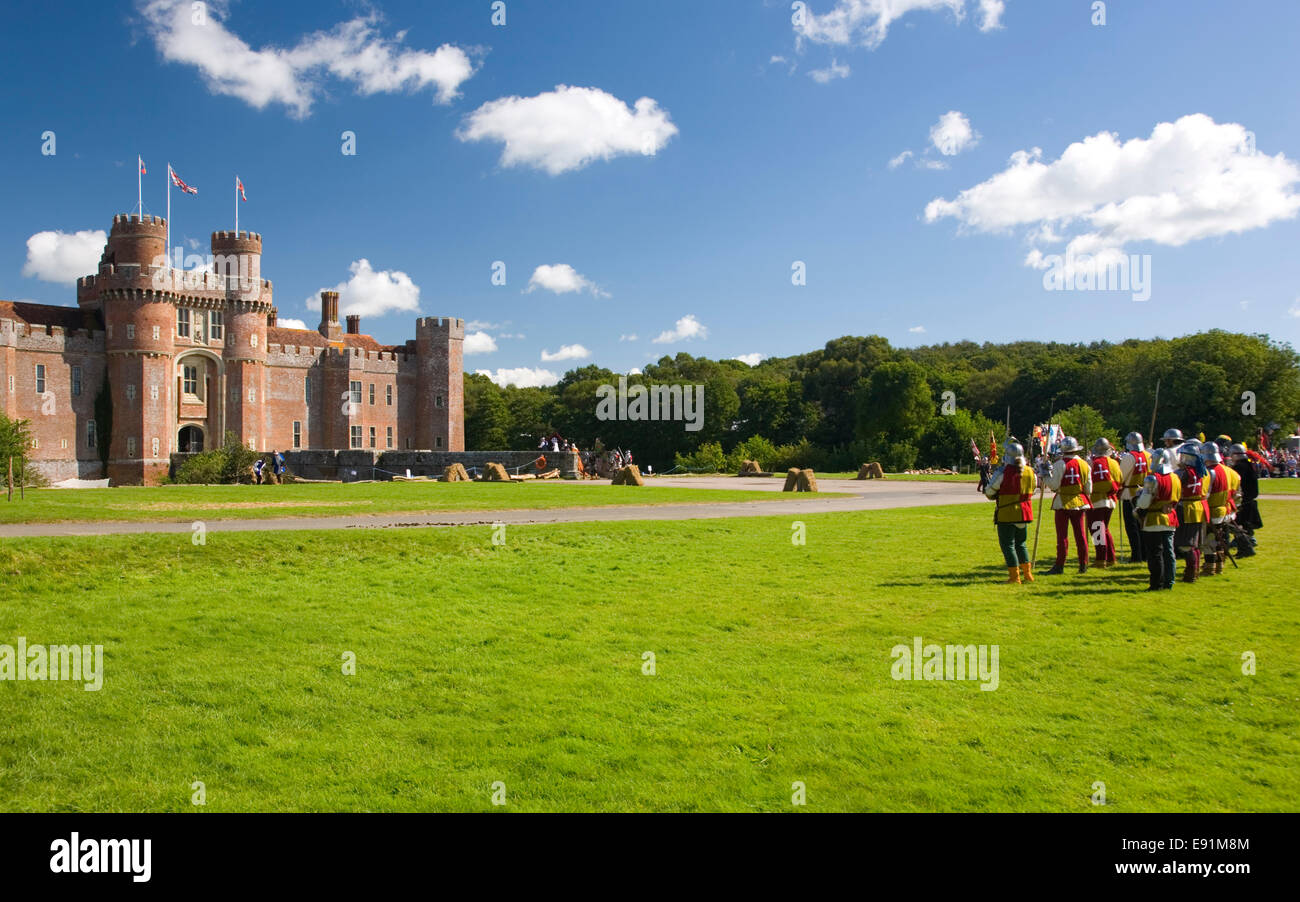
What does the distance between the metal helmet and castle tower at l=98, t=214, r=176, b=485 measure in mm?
63073

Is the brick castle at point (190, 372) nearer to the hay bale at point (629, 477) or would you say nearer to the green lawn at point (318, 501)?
the green lawn at point (318, 501)

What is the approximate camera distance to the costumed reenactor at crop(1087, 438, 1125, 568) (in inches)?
634

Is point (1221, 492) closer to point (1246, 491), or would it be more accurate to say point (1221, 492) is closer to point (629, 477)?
point (1246, 491)

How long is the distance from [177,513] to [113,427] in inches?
1922

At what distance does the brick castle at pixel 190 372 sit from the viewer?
60562mm

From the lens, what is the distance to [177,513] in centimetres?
2106

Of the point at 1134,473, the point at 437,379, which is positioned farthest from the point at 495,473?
the point at 437,379

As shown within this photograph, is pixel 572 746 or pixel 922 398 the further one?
pixel 922 398

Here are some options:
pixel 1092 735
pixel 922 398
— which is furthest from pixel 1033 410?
pixel 1092 735
